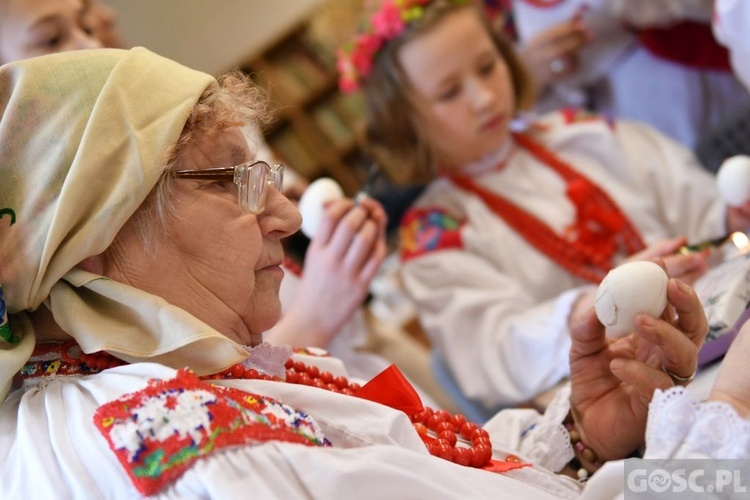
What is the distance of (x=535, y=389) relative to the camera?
67.7 inches

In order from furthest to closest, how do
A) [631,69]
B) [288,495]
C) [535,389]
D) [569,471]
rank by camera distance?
[631,69], [535,389], [569,471], [288,495]

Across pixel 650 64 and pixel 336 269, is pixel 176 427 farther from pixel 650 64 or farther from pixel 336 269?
pixel 650 64

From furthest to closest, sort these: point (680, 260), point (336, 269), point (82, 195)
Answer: point (336, 269) < point (680, 260) < point (82, 195)

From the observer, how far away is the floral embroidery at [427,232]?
1.96 meters

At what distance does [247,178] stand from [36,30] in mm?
835

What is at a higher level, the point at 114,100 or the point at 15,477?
the point at 114,100

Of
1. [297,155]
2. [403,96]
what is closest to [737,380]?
[403,96]

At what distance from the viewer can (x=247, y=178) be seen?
3.42 feet

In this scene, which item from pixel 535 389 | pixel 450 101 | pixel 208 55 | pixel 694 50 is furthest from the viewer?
pixel 208 55

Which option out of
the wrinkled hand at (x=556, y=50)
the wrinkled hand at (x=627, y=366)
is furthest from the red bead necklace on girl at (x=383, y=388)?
the wrinkled hand at (x=556, y=50)

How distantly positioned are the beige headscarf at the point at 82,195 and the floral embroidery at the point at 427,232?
1.04 metres

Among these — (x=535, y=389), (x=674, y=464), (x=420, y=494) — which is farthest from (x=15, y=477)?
(x=535, y=389)

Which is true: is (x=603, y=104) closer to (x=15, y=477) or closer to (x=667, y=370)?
(x=667, y=370)

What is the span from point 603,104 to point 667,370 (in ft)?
5.96
